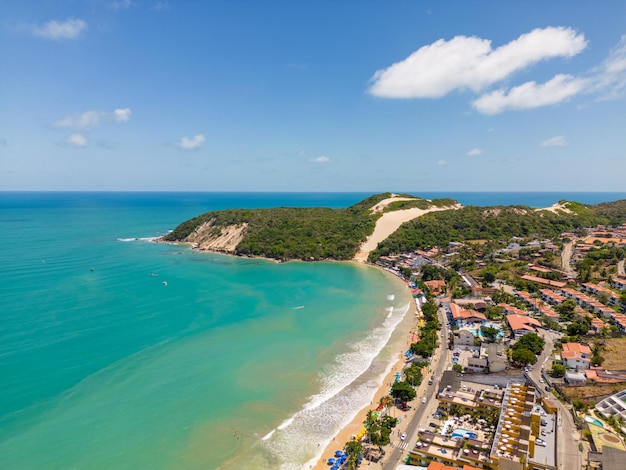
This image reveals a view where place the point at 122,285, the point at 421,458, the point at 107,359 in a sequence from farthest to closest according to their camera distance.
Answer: the point at 122,285 → the point at 107,359 → the point at 421,458

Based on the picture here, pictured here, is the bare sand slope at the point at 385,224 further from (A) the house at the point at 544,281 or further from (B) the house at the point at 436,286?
(A) the house at the point at 544,281

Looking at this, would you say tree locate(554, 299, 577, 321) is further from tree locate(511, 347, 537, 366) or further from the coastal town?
tree locate(511, 347, 537, 366)

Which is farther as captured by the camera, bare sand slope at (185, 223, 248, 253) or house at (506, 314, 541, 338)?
bare sand slope at (185, 223, 248, 253)

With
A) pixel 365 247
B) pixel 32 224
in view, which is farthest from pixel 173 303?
pixel 32 224

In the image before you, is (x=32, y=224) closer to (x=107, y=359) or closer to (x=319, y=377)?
(x=107, y=359)

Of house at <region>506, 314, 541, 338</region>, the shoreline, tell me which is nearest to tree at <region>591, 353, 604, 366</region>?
house at <region>506, 314, 541, 338</region>

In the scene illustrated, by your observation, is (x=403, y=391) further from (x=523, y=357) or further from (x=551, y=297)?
(x=551, y=297)

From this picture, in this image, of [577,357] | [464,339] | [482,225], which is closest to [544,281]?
[464,339]
